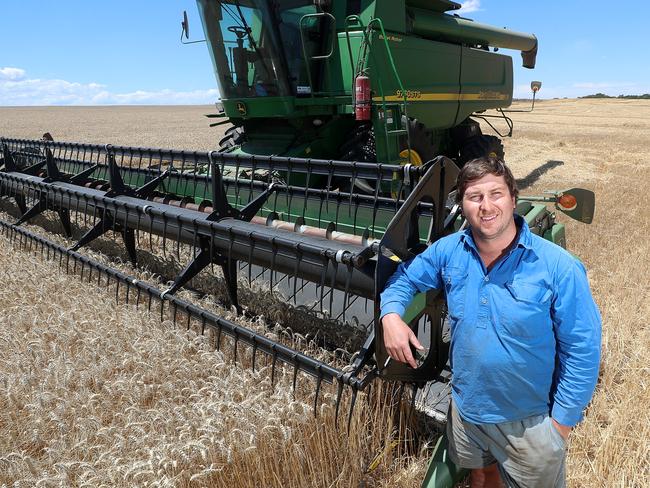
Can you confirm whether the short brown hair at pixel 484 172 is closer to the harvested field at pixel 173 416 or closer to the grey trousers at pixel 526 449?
the grey trousers at pixel 526 449

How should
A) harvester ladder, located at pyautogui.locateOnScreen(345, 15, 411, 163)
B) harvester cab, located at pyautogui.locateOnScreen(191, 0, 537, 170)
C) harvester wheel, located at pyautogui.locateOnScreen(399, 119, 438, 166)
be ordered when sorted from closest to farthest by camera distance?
harvester ladder, located at pyautogui.locateOnScreen(345, 15, 411, 163) → harvester cab, located at pyautogui.locateOnScreen(191, 0, 537, 170) → harvester wheel, located at pyautogui.locateOnScreen(399, 119, 438, 166)

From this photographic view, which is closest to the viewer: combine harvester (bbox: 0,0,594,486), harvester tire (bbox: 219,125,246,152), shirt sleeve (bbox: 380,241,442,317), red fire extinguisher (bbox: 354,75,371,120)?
shirt sleeve (bbox: 380,241,442,317)

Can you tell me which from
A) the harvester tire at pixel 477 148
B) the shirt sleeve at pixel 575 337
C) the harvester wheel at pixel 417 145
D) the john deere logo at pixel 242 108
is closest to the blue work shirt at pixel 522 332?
the shirt sleeve at pixel 575 337

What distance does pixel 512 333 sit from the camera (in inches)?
50.3

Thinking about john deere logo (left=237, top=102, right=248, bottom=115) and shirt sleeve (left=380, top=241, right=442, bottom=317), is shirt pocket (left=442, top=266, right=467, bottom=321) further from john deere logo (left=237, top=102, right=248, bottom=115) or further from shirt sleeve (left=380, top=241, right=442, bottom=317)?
john deere logo (left=237, top=102, right=248, bottom=115)

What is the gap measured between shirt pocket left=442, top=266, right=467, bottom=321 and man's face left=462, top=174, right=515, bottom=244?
0.42 ft

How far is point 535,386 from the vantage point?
1.30 m

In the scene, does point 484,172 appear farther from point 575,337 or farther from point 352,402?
point 352,402

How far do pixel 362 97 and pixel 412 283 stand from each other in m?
2.80

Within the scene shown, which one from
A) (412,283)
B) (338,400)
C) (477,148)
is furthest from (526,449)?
(477,148)

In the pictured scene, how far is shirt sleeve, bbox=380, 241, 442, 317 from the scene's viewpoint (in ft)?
4.89

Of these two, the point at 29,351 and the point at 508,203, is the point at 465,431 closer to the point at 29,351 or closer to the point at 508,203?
the point at 508,203

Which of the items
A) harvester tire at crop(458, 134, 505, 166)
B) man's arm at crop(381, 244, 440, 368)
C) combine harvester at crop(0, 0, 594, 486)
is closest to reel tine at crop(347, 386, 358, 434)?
combine harvester at crop(0, 0, 594, 486)

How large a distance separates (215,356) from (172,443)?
53 cm
